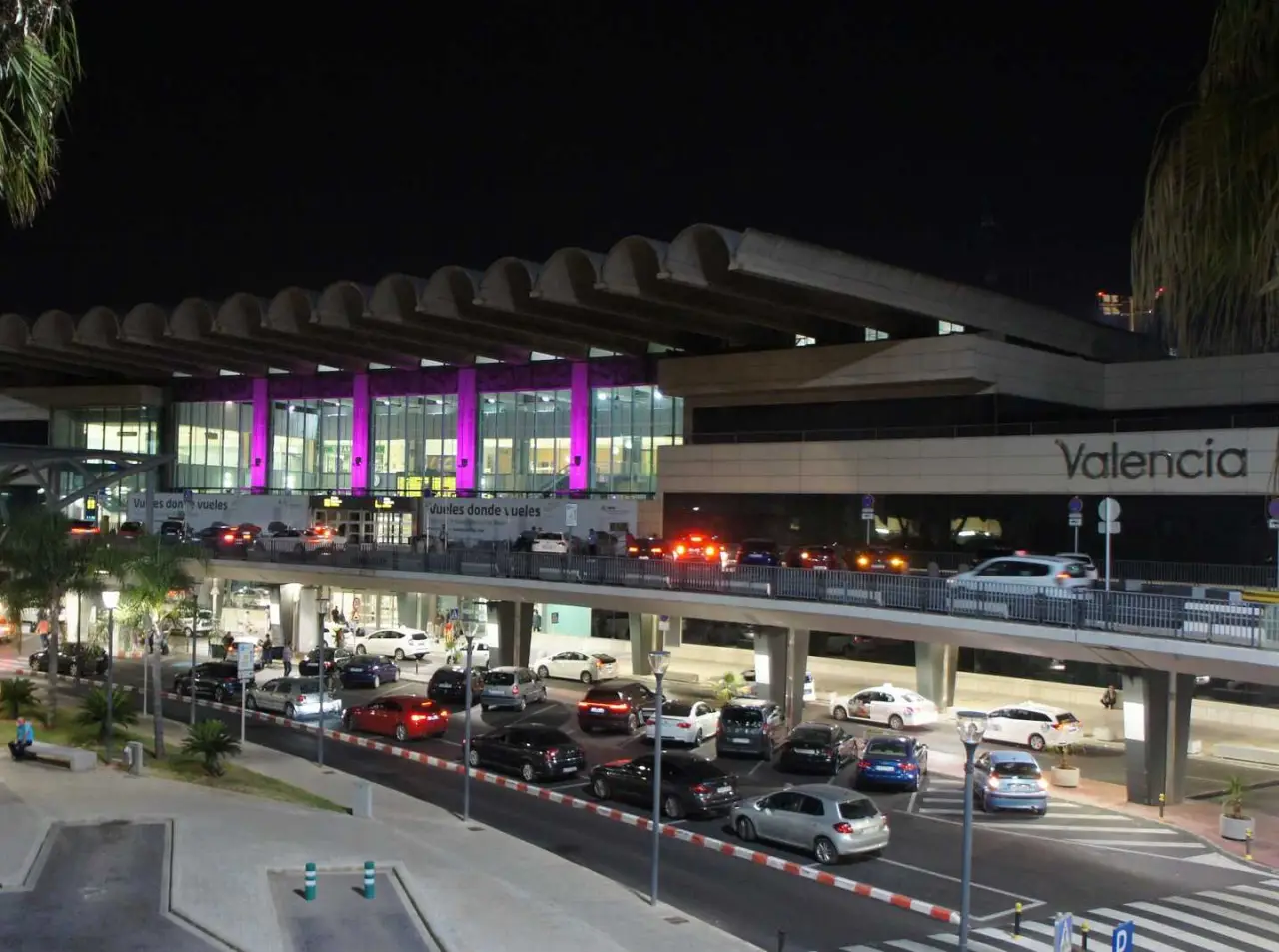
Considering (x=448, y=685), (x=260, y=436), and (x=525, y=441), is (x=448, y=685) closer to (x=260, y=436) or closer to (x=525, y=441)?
(x=525, y=441)

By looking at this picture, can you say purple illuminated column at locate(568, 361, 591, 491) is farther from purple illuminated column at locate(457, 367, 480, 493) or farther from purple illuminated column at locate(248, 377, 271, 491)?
purple illuminated column at locate(248, 377, 271, 491)

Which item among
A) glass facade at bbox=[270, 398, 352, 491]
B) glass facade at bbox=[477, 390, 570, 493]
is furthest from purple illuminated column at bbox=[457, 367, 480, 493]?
glass facade at bbox=[270, 398, 352, 491]

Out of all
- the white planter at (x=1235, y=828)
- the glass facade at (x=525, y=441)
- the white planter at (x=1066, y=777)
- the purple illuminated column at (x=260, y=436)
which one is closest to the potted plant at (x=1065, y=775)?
the white planter at (x=1066, y=777)

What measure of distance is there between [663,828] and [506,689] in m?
15.7

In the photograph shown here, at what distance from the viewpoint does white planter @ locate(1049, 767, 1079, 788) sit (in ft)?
92.7

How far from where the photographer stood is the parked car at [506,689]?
38062 mm

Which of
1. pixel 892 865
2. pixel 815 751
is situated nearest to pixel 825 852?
pixel 892 865

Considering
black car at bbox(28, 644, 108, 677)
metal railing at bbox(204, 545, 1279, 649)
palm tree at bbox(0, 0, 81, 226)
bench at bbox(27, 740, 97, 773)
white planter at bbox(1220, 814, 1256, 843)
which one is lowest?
black car at bbox(28, 644, 108, 677)

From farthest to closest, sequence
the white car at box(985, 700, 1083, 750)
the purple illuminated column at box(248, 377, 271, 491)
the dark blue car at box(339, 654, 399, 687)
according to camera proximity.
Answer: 1. the purple illuminated column at box(248, 377, 271, 491)
2. the dark blue car at box(339, 654, 399, 687)
3. the white car at box(985, 700, 1083, 750)

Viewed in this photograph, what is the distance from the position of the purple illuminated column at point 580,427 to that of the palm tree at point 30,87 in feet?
157

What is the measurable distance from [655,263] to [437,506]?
14.6 metres

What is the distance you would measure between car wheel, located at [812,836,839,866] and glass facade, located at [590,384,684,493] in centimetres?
3645

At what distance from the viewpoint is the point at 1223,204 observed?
6652mm

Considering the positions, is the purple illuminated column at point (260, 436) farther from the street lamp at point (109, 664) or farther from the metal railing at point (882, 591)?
the street lamp at point (109, 664)
